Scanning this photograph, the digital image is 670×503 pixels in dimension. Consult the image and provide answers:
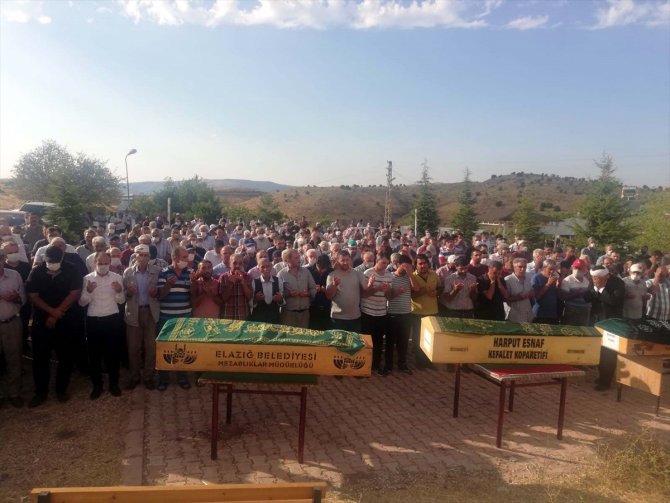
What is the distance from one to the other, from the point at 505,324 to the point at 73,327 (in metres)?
5.53

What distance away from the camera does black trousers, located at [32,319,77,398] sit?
19.7 ft

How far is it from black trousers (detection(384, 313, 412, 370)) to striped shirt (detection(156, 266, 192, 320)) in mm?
3110

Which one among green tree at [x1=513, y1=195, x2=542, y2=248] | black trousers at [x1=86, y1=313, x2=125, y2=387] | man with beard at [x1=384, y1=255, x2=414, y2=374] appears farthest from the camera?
green tree at [x1=513, y1=195, x2=542, y2=248]

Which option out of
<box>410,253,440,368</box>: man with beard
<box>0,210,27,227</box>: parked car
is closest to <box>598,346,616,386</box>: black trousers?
<box>410,253,440,368</box>: man with beard

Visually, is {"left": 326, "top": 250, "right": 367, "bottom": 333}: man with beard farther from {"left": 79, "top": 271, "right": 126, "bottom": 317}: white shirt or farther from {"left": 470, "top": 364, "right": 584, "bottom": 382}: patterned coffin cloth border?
{"left": 79, "top": 271, "right": 126, "bottom": 317}: white shirt

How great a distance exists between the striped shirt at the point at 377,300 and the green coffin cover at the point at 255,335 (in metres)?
2.24

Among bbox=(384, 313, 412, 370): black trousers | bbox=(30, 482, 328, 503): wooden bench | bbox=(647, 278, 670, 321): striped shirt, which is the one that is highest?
bbox=(647, 278, 670, 321): striped shirt

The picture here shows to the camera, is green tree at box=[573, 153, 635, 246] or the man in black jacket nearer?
the man in black jacket

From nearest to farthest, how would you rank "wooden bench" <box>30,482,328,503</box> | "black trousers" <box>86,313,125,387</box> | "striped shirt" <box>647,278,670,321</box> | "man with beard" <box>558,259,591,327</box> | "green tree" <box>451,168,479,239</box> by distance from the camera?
"wooden bench" <box>30,482,328,503</box> < "black trousers" <box>86,313,125,387</box> < "man with beard" <box>558,259,591,327</box> < "striped shirt" <box>647,278,670,321</box> < "green tree" <box>451,168,479,239</box>

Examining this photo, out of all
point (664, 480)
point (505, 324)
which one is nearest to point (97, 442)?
point (505, 324)

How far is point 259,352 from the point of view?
4.74m

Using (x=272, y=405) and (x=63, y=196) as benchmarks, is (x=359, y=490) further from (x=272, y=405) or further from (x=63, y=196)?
(x=63, y=196)

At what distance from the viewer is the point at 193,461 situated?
4754mm

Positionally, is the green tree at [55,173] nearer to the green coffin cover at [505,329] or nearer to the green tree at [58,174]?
the green tree at [58,174]
